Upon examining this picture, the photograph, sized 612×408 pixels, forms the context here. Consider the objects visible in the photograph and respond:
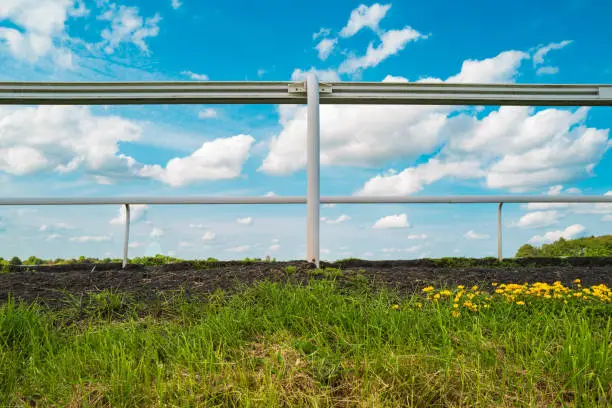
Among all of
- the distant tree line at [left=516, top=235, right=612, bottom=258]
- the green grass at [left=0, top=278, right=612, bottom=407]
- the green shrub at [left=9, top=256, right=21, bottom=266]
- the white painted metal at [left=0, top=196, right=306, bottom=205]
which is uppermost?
the white painted metal at [left=0, top=196, right=306, bottom=205]

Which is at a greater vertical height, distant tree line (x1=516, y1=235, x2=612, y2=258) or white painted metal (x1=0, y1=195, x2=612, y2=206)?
white painted metal (x1=0, y1=195, x2=612, y2=206)

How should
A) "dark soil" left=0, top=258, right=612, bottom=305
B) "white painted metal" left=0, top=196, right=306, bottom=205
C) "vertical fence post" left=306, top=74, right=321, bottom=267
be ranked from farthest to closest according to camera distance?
"white painted metal" left=0, top=196, right=306, bottom=205, "vertical fence post" left=306, top=74, right=321, bottom=267, "dark soil" left=0, top=258, right=612, bottom=305

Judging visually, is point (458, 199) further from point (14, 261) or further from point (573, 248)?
point (14, 261)

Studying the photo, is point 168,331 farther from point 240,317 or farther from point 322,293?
point 322,293

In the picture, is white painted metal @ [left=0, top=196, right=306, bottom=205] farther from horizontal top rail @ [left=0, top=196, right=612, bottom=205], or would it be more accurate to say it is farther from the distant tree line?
the distant tree line

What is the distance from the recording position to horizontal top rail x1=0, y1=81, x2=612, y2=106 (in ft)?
18.6

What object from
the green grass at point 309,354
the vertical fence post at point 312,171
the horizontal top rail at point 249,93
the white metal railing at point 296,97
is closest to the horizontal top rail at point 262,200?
the white metal railing at point 296,97

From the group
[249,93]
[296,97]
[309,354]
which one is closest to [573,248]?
[296,97]

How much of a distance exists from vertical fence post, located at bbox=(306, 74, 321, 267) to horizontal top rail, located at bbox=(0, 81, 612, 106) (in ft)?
0.93

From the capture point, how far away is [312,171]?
210 inches

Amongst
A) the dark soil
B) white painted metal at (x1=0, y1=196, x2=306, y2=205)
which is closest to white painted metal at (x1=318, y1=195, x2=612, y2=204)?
white painted metal at (x1=0, y1=196, x2=306, y2=205)

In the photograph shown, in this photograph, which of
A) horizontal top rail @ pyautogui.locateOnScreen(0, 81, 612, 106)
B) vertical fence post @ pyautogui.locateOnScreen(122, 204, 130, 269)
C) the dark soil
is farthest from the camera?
horizontal top rail @ pyautogui.locateOnScreen(0, 81, 612, 106)

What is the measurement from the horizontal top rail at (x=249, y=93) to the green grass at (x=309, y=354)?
9.81 ft

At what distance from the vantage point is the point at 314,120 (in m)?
5.35
